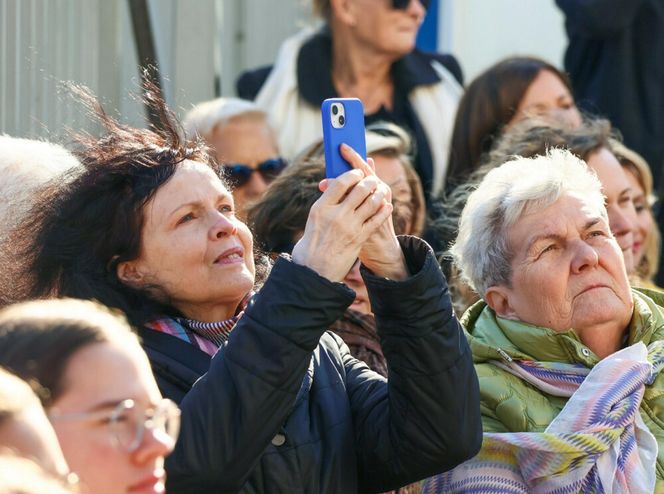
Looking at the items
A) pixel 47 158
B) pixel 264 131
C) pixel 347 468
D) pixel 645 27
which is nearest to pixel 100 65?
pixel 264 131

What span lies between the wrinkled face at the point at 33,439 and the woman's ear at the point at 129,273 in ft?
4.70

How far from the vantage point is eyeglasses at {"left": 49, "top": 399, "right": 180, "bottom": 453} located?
225 centimetres

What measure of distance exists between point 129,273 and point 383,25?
2725 millimetres

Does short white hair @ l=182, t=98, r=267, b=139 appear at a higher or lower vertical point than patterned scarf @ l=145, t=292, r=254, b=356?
lower

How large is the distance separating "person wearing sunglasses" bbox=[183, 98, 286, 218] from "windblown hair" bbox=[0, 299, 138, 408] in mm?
2982

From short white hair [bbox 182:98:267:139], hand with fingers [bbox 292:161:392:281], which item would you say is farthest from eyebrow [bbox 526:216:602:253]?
short white hair [bbox 182:98:267:139]

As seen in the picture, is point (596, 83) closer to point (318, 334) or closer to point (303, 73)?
point (303, 73)

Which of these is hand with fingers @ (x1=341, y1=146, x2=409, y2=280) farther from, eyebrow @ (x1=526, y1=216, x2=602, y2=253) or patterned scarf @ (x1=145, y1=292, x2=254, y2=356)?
eyebrow @ (x1=526, y1=216, x2=602, y2=253)

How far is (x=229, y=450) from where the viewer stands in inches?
118

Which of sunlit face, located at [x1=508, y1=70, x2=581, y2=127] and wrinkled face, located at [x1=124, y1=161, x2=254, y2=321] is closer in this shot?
wrinkled face, located at [x1=124, y1=161, x2=254, y2=321]

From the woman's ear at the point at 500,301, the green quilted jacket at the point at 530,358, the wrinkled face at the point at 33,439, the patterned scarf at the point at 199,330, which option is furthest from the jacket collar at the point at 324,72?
the wrinkled face at the point at 33,439

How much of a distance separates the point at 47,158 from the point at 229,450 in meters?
1.15

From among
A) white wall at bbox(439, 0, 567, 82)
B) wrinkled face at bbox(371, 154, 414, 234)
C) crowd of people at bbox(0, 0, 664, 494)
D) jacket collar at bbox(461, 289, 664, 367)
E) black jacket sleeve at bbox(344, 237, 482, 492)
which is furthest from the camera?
white wall at bbox(439, 0, 567, 82)

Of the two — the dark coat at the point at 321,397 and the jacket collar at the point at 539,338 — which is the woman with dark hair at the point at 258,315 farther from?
the jacket collar at the point at 539,338
